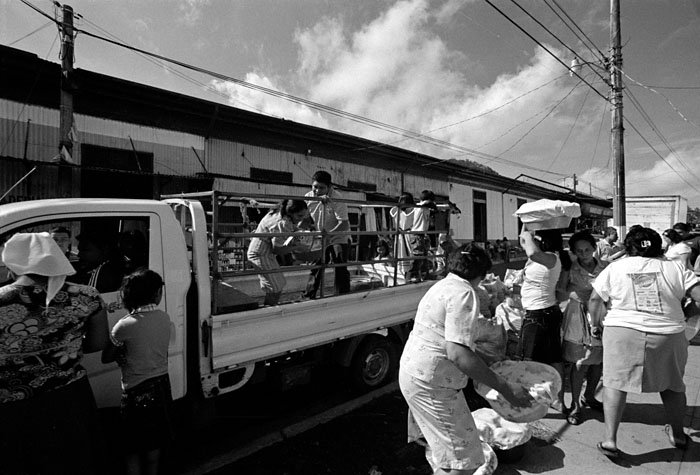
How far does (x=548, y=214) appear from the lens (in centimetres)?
303

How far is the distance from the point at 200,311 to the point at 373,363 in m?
2.01

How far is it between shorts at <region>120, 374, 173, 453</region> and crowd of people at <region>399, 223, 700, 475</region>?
1.40m

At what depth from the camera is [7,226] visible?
78.4 inches

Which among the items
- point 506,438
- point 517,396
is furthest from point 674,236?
point 517,396

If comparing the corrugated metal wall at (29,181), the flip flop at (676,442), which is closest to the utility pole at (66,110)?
the corrugated metal wall at (29,181)

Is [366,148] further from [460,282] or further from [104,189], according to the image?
[460,282]

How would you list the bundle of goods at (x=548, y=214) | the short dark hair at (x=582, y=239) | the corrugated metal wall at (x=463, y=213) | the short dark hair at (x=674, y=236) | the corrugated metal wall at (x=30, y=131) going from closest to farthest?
the bundle of goods at (x=548, y=214), the short dark hair at (x=582, y=239), the short dark hair at (x=674, y=236), the corrugated metal wall at (x=30, y=131), the corrugated metal wall at (x=463, y=213)

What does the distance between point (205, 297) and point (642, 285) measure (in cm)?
312

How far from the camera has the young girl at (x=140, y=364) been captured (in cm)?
206

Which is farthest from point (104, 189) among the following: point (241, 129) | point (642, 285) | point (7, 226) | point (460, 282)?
point (642, 285)

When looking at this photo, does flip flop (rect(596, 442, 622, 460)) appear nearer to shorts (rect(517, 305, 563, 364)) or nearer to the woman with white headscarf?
shorts (rect(517, 305, 563, 364))

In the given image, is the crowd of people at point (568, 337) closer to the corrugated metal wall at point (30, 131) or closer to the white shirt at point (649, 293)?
the white shirt at point (649, 293)

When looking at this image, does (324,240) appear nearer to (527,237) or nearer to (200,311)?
(200,311)

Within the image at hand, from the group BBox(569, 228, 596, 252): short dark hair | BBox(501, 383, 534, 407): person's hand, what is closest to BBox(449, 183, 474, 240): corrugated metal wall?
BBox(569, 228, 596, 252): short dark hair
